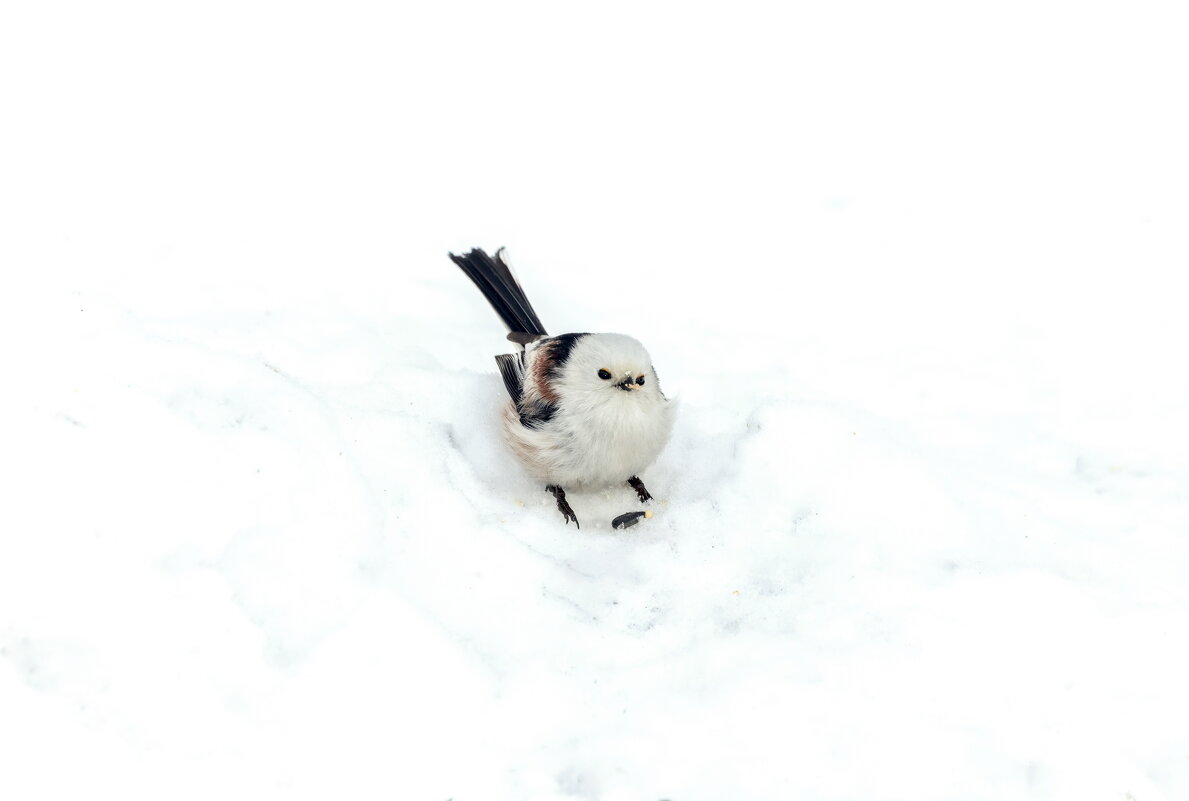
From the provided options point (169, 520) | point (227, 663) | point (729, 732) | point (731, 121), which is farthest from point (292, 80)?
point (729, 732)

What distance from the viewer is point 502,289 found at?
5355 mm

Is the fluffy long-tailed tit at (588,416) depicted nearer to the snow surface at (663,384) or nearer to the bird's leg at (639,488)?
the bird's leg at (639,488)

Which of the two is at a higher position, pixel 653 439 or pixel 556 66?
pixel 556 66

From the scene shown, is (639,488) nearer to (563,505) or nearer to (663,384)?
(563,505)

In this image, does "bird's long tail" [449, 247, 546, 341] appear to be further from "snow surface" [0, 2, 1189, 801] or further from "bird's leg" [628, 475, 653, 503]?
"bird's leg" [628, 475, 653, 503]

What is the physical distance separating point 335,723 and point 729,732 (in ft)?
3.72

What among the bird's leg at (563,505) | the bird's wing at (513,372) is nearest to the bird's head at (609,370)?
the bird's wing at (513,372)

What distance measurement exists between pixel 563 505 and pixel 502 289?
1.46m

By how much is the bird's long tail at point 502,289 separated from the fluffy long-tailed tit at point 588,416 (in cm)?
70

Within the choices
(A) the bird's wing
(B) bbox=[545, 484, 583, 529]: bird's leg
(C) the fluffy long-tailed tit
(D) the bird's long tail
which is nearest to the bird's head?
(C) the fluffy long-tailed tit

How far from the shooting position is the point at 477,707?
2.98 meters

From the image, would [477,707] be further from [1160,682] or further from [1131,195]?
[1131,195]

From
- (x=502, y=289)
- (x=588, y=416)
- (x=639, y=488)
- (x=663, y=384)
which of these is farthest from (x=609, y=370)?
(x=502, y=289)

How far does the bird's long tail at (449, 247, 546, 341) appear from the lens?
528 centimetres
